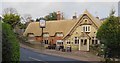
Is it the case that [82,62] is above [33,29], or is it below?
below

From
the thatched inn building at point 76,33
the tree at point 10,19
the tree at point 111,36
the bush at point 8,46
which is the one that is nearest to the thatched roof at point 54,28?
the thatched inn building at point 76,33

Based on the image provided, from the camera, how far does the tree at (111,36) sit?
26.0 metres

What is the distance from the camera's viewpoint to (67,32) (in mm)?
55375

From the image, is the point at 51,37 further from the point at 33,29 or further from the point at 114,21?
the point at 114,21

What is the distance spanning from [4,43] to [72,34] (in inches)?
1820

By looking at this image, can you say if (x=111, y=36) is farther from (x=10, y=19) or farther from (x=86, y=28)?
(x=86, y=28)

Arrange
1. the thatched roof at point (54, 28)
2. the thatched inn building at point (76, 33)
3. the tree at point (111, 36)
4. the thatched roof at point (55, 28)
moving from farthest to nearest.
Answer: the thatched roof at point (54, 28)
the thatched roof at point (55, 28)
the thatched inn building at point (76, 33)
the tree at point (111, 36)

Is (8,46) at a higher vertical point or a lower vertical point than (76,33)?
lower

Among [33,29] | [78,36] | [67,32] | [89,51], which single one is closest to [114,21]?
[89,51]

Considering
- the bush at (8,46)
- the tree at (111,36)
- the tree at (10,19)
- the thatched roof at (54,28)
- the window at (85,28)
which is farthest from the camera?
the thatched roof at (54,28)

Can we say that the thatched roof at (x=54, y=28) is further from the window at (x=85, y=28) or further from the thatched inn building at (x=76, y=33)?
the window at (x=85, y=28)

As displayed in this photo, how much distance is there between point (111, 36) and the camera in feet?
87.7

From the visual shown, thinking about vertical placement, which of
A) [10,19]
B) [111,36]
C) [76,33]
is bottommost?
[111,36]

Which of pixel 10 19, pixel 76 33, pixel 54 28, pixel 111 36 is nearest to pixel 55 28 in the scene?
pixel 54 28
